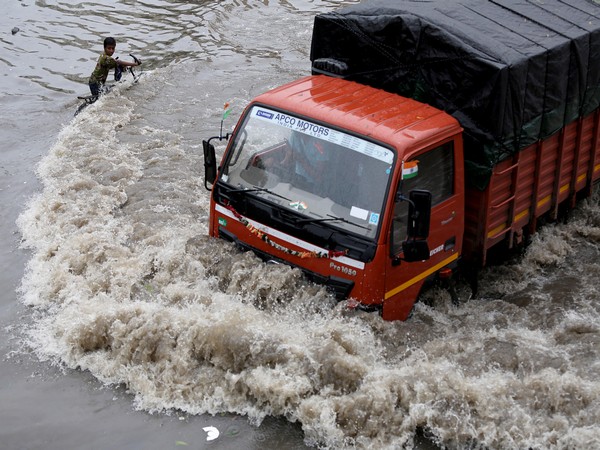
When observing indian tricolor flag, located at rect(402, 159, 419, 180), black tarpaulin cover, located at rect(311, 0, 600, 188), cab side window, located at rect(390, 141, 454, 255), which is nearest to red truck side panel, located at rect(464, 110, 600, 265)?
black tarpaulin cover, located at rect(311, 0, 600, 188)

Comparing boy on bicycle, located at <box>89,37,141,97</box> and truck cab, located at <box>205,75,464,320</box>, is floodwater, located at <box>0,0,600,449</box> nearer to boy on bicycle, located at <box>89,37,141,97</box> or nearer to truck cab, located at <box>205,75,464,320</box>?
truck cab, located at <box>205,75,464,320</box>

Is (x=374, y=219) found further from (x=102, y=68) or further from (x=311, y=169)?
(x=102, y=68)

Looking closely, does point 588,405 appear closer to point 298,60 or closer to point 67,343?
point 67,343

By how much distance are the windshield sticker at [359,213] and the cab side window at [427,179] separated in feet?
0.74

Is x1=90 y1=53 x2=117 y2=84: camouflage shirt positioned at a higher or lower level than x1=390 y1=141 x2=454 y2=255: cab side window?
lower

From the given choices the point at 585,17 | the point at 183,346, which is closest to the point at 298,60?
the point at 585,17

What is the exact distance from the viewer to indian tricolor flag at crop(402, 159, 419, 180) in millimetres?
6210

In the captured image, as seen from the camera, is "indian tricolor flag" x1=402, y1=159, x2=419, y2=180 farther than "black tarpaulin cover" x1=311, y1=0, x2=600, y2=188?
No

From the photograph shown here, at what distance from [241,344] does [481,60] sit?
122 inches

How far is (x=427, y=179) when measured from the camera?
6.57 metres

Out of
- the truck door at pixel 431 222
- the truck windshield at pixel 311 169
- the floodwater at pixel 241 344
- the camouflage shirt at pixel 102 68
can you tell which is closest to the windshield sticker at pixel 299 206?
the truck windshield at pixel 311 169

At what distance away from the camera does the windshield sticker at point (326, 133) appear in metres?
6.32

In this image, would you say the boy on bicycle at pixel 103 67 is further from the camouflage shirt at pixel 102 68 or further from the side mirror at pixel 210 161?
the side mirror at pixel 210 161

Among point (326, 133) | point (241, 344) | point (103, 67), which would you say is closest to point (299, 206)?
point (326, 133)
